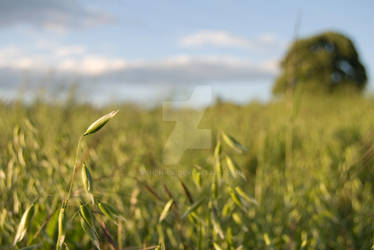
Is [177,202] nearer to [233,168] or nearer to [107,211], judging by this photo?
[233,168]

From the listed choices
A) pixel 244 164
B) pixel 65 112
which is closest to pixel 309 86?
pixel 65 112

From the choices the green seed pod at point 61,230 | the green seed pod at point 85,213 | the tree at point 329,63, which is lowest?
the tree at point 329,63

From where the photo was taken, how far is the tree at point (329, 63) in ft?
46.5

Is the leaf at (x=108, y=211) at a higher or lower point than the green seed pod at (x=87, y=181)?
lower

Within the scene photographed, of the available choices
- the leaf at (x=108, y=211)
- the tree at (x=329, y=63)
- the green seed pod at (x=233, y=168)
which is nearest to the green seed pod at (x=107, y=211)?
the leaf at (x=108, y=211)

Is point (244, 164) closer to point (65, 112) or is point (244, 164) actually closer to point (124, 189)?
point (124, 189)

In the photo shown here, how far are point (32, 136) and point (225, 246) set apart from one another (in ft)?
2.17

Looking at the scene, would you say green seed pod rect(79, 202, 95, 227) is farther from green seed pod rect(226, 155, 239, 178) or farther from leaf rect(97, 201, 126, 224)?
green seed pod rect(226, 155, 239, 178)

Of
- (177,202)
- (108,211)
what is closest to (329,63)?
(177,202)

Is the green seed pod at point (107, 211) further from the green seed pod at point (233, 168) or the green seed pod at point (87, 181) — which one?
the green seed pod at point (233, 168)

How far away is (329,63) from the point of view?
1424 centimetres

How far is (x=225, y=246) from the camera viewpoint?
2.78 ft

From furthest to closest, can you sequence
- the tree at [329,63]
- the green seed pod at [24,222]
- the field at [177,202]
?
the tree at [329,63] < the field at [177,202] < the green seed pod at [24,222]

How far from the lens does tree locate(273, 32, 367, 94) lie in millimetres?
14188
